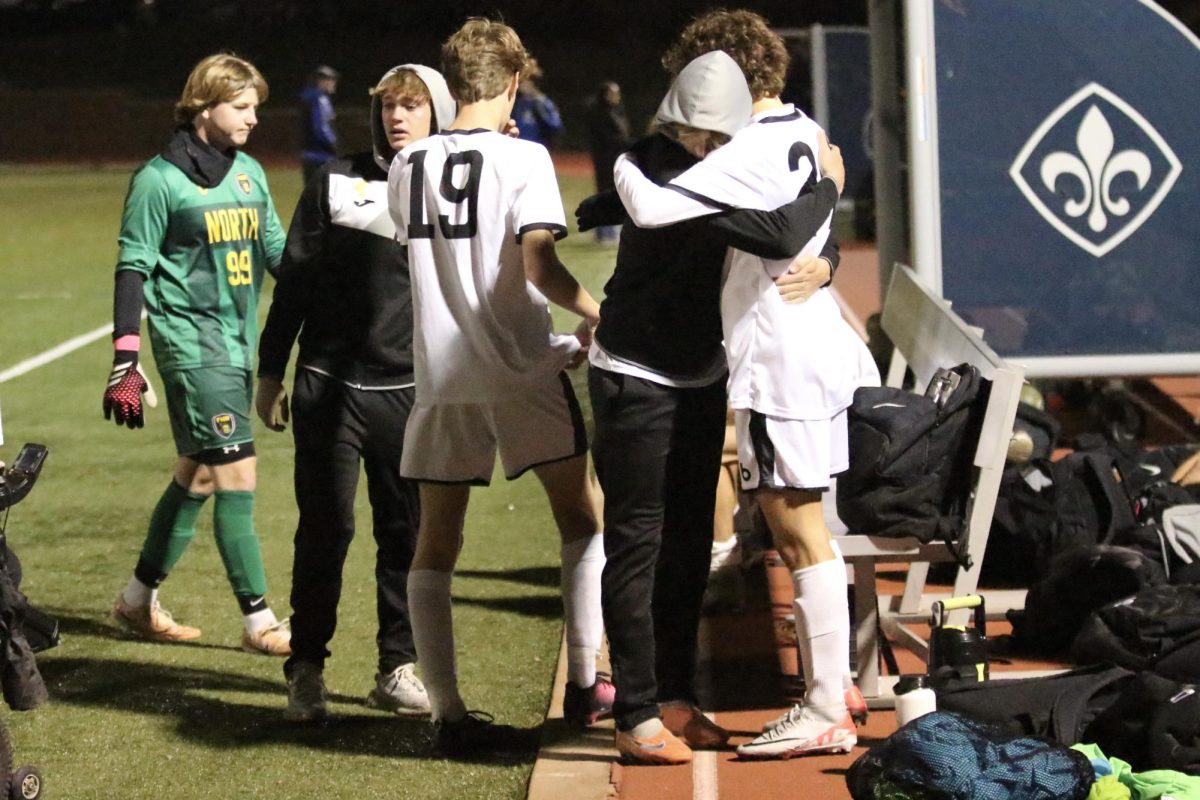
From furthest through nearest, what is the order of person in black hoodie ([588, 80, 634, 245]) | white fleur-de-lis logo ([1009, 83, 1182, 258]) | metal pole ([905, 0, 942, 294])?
person in black hoodie ([588, 80, 634, 245]) < white fleur-de-lis logo ([1009, 83, 1182, 258]) < metal pole ([905, 0, 942, 294])

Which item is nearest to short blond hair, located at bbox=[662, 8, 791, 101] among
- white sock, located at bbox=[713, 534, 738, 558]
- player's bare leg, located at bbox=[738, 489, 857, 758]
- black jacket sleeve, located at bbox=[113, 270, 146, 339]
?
player's bare leg, located at bbox=[738, 489, 857, 758]

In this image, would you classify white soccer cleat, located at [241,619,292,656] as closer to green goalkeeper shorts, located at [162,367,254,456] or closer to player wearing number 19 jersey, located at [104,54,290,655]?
player wearing number 19 jersey, located at [104,54,290,655]

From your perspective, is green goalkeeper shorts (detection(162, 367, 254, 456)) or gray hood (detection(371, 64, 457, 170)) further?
green goalkeeper shorts (detection(162, 367, 254, 456))

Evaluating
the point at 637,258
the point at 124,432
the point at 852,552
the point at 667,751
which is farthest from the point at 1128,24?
the point at 124,432

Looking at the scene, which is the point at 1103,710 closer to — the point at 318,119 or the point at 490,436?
the point at 490,436

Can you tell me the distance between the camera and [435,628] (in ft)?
15.3

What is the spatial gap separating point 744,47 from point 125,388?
2264mm

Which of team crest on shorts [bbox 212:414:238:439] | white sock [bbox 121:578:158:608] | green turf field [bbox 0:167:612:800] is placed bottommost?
green turf field [bbox 0:167:612:800]

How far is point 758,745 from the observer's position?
4633mm

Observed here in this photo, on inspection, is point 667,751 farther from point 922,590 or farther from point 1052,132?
point 1052,132

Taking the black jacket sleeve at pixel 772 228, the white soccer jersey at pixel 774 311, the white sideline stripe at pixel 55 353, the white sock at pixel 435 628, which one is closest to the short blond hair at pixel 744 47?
the white soccer jersey at pixel 774 311

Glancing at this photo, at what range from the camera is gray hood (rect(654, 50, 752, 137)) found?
4.24 m

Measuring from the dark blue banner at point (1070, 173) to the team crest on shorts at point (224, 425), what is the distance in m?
2.88

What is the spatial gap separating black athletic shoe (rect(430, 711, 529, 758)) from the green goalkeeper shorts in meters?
1.44
